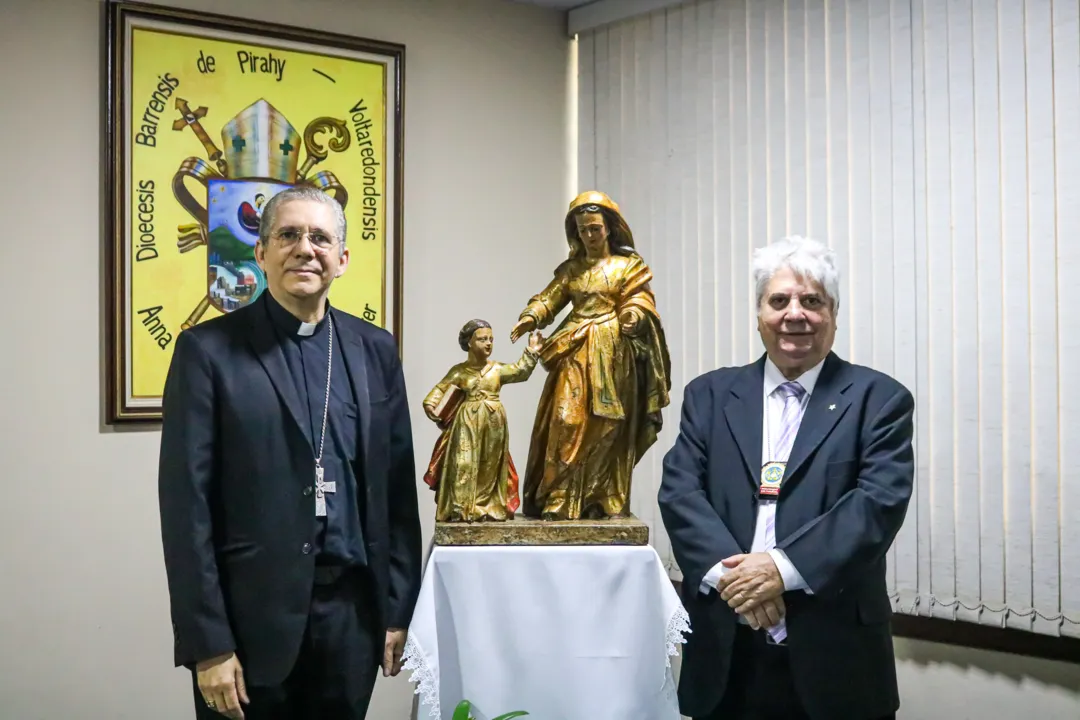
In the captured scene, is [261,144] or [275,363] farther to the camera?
[261,144]

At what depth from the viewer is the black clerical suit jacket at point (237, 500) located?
206 centimetres

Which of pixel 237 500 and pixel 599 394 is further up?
pixel 599 394

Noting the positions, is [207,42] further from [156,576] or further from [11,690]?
[11,690]

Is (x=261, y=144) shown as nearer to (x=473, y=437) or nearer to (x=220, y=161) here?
(x=220, y=161)

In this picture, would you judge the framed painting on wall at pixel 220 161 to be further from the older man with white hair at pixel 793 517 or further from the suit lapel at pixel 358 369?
the older man with white hair at pixel 793 517

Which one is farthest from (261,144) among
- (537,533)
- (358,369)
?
(537,533)

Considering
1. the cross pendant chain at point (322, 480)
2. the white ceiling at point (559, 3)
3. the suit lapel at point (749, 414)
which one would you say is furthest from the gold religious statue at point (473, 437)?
the white ceiling at point (559, 3)

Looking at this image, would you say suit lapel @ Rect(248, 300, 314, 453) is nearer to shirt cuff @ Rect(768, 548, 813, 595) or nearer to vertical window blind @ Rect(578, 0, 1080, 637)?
shirt cuff @ Rect(768, 548, 813, 595)

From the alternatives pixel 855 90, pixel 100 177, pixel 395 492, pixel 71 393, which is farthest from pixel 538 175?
pixel 395 492

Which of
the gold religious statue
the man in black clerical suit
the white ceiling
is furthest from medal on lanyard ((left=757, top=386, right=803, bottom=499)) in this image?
the white ceiling

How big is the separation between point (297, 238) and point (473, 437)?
70 cm

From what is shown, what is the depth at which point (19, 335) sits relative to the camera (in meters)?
3.40

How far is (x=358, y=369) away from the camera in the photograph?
2.31 meters

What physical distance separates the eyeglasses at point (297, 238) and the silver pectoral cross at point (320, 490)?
433mm
